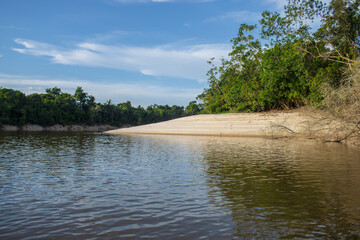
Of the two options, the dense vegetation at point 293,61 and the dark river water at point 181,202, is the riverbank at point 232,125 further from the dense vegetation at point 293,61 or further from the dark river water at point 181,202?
the dark river water at point 181,202

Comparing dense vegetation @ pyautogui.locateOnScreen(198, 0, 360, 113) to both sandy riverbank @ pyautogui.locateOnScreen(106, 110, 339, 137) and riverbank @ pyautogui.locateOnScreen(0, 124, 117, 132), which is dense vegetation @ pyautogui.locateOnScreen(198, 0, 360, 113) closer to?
sandy riverbank @ pyautogui.locateOnScreen(106, 110, 339, 137)

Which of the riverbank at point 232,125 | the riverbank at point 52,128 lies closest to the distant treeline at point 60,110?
the riverbank at point 52,128

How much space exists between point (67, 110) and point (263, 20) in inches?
3683

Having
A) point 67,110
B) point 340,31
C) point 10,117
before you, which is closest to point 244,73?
point 340,31

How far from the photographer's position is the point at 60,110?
365 feet

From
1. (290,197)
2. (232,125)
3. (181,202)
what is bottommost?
(290,197)

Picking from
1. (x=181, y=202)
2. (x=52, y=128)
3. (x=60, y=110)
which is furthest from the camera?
(x=60, y=110)

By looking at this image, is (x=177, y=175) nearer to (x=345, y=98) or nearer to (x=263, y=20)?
(x=345, y=98)

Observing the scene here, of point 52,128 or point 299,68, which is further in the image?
point 52,128

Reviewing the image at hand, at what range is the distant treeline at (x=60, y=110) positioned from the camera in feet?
302

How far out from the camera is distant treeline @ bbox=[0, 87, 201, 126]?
9212cm

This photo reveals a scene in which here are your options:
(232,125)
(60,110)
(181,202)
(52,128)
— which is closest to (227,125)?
(232,125)

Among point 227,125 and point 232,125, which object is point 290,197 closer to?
point 232,125

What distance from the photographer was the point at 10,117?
90250 mm
